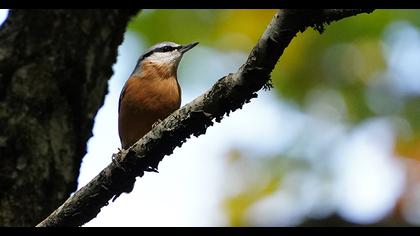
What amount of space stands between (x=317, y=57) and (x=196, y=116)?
4.92 metres

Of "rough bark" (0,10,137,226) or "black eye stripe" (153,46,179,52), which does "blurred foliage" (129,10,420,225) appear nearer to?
"black eye stripe" (153,46,179,52)

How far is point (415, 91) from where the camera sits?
27.6ft

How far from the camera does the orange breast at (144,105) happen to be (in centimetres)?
689

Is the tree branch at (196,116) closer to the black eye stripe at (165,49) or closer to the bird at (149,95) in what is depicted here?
the bird at (149,95)

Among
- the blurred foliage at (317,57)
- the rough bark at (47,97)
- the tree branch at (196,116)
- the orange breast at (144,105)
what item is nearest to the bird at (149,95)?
the orange breast at (144,105)

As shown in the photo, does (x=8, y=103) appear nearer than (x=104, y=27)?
Yes

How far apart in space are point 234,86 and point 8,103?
2.68 meters

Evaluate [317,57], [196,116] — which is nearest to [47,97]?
[196,116]

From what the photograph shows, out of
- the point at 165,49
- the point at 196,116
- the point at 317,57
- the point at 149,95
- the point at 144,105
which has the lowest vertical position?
the point at 196,116

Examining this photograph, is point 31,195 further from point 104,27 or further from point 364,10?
point 364,10

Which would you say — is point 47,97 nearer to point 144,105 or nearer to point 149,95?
point 144,105

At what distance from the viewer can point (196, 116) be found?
374cm

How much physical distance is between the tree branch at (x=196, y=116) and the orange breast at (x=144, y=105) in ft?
9.03
